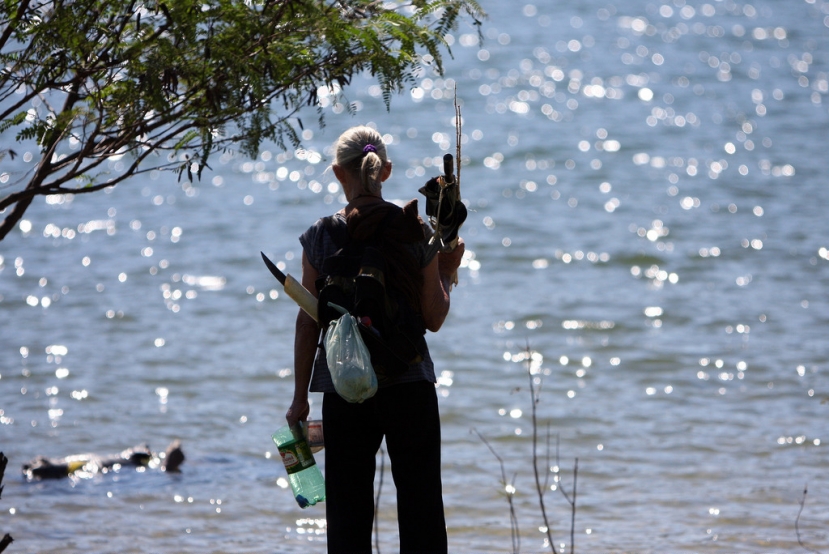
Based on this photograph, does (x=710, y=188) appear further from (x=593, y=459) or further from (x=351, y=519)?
(x=351, y=519)

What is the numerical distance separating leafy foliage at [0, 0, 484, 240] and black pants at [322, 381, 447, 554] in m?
1.06

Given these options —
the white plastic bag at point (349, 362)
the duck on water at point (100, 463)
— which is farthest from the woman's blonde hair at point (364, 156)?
→ the duck on water at point (100, 463)

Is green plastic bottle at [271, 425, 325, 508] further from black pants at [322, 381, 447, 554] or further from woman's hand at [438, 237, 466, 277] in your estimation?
woman's hand at [438, 237, 466, 277]

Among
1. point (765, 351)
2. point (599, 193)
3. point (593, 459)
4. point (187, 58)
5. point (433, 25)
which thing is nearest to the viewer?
point (187, 58)

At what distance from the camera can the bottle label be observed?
374cm

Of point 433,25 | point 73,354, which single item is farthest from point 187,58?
point 73,354

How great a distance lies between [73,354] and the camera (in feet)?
32.8

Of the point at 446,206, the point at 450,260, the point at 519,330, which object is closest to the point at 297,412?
the point at 450,260

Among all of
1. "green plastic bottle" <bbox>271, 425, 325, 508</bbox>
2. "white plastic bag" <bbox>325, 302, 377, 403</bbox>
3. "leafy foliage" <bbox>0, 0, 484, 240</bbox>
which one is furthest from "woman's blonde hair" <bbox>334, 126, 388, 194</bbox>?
"green plastic bottle" <bbox>271, 425, 325, 508</bbox>

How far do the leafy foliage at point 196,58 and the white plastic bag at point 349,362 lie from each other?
868 millimetres

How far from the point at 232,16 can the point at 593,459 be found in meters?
4.74

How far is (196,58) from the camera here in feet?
11.7

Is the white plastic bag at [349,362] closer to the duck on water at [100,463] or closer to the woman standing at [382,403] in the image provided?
the woman standing at [382,403]

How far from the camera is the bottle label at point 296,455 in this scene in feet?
12.3
